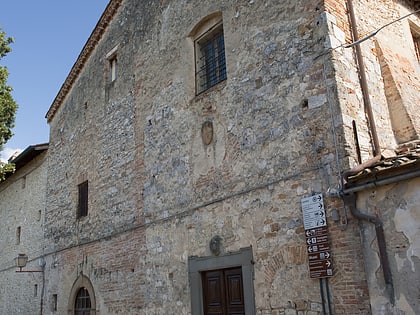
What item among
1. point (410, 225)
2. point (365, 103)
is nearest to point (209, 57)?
point (365, 103)

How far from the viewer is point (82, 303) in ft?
35.2

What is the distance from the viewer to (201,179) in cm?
779

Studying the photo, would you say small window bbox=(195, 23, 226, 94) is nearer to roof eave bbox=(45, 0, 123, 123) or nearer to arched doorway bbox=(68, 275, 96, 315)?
roof eave bbox=(45, 0, 123, 123)

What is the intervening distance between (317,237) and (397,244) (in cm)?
103

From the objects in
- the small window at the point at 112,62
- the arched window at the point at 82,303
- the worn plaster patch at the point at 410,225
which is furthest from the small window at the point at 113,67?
the worn plaster patch at the point at 410,225

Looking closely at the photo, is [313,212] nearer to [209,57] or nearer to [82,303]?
[209,57]

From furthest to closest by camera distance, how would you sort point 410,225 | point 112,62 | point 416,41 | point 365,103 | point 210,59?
point 112,62
point 416,41
point 210,59
point 365,103
point 410,225

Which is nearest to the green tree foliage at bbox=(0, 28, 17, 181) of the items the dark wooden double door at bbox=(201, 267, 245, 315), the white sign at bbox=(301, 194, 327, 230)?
the dark wooden double door at bbox=(201, 267, 245, 315)

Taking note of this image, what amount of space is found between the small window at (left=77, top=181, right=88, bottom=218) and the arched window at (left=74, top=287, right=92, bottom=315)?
1904 millimetres

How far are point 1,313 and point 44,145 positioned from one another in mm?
6177

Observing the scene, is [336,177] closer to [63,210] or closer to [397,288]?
[397,288]

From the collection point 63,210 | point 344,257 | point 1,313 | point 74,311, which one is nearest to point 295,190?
point 344,257

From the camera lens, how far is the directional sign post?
5.56 meters

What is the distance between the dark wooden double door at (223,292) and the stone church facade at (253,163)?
3 centimetres
